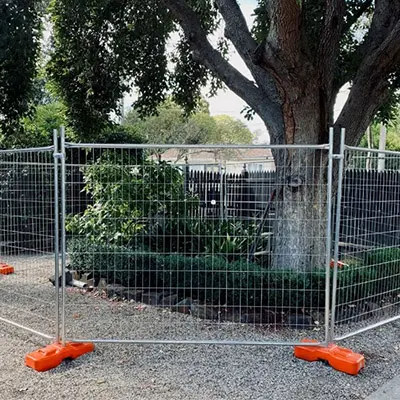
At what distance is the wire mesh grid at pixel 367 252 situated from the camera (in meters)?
5.11

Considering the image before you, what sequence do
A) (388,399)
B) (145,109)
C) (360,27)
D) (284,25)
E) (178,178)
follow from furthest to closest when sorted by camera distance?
(145,109) < (360,27) < (178,178) < (284,25) < (388,399)

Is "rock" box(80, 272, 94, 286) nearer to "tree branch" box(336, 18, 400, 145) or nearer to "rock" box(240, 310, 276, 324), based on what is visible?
"rock" box(240, 310, 276, 324)

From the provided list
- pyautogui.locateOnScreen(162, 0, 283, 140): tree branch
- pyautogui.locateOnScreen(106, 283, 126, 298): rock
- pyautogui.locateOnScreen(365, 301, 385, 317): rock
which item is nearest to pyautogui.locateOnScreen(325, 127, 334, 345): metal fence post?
pyautogui.locateOnScreen(365, 301, 385, 317): rock

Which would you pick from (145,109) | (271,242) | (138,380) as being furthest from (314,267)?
(145,109)

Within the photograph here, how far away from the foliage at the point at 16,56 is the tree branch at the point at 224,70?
2474 mm

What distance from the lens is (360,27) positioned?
8609 mm

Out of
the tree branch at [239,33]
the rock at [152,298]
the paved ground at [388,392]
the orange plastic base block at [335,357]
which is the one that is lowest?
the paved ground at [388,392]

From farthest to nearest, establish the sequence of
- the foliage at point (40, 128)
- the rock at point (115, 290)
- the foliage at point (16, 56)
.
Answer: the foliage at point (40, 128), the foliage at point (16, 56), the rock at point (115, 290)

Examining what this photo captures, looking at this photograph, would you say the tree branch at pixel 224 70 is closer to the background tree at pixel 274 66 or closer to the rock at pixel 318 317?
the background tree at pixel 274 66

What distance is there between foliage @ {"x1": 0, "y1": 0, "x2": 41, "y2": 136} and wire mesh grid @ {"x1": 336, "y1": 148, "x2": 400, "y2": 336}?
541cm

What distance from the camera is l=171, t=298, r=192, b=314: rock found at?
5199 millimetres

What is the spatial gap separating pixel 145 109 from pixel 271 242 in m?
4.58

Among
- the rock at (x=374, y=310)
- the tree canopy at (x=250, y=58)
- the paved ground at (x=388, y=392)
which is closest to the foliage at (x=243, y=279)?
the rock at (x=374, y=310)

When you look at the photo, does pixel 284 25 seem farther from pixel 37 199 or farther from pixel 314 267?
pixel 37 199
